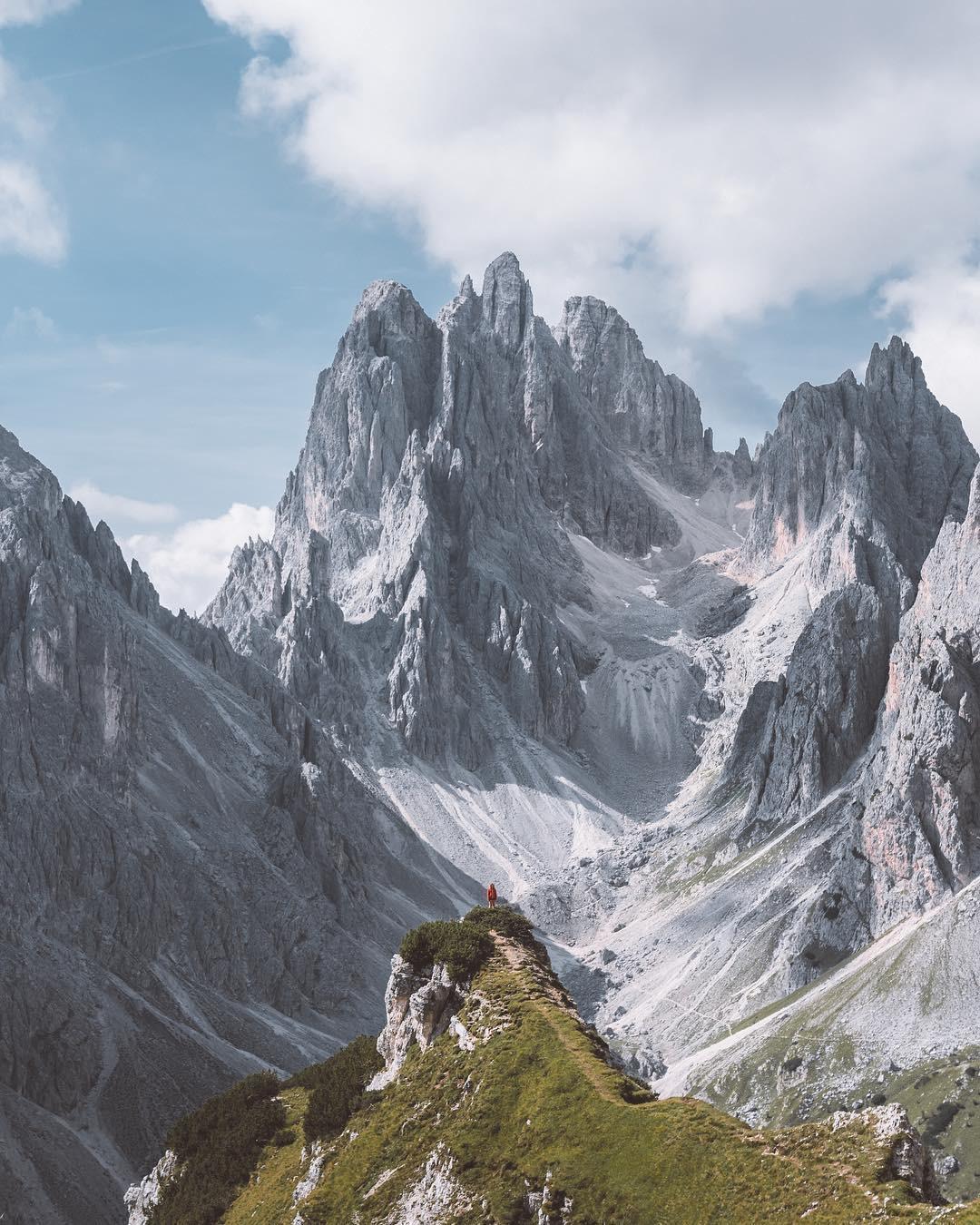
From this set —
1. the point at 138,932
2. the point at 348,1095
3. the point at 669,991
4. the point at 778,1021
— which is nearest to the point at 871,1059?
the point at 778,1021

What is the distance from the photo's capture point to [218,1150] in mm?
54219

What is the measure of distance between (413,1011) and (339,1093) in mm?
4890

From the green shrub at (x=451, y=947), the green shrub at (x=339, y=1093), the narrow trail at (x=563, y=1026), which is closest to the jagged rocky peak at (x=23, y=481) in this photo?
the green shrub at (x=339, y=1093)

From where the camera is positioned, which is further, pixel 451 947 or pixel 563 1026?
pixel 451 947

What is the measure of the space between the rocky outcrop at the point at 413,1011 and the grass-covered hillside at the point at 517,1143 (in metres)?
0.46

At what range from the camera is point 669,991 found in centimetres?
17538

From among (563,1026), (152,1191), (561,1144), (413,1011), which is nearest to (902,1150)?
(561,1144)

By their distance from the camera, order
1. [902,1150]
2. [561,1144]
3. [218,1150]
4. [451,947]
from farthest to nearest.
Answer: [218,1150], [451,947], [561,1144], [902,1150]

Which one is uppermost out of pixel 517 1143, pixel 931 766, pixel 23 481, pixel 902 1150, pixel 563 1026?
pixel 23 481

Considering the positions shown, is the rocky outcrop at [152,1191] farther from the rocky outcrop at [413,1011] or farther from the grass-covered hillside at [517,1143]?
the rocky outcrop at [413,1011]

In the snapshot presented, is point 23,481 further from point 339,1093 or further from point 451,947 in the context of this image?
point 451,947

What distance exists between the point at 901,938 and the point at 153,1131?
81.5 meters

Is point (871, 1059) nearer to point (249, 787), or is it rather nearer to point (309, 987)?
point (309, 987)

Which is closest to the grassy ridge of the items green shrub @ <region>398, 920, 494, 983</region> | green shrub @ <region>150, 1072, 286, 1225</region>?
green shrub @ <region>398, 920, 494, 983</region>
